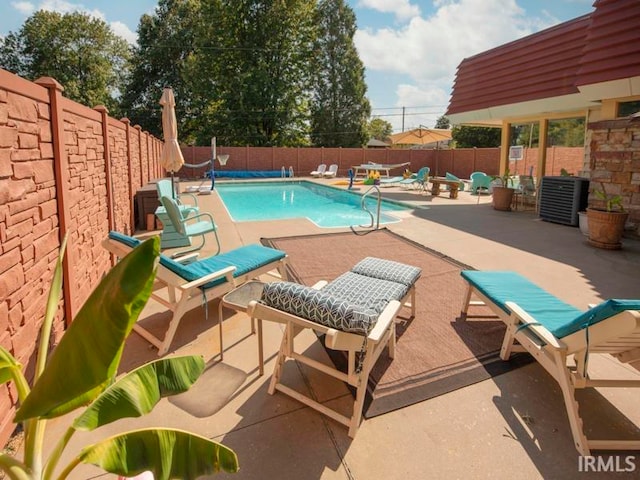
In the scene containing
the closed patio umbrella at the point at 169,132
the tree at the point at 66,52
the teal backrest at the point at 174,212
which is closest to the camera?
the teal backrest at the point at 174,212

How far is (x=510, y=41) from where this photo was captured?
11.3 m

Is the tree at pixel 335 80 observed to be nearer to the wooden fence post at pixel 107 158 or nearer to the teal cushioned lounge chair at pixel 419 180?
the teal cushioned lounge chair at pixel 419 180

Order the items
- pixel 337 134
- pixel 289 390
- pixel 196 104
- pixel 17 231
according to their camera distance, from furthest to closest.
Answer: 1. pixel 337 134
2. pixel 196 104
3. pixel 289 390
4. pixel 17 231

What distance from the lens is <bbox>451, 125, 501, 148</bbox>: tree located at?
29.7 m

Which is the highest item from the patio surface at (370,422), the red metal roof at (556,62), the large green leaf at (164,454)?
the red metal roof at (556,62)

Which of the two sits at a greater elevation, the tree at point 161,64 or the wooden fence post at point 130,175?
the tree at point 161,64

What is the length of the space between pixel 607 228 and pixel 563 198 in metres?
2.39

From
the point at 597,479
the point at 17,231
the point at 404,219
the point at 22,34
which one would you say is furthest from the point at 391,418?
the point at 22,34

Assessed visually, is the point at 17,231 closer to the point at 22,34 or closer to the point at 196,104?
the point at 196,104

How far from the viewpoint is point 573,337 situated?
2.25 metres

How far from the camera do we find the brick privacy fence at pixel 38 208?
2039 millimetres

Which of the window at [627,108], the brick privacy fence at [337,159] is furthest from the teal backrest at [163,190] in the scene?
the brick privacy fence at [337,159]

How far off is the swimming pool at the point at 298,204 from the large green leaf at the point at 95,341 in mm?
7808

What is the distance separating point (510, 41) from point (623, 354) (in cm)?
1162
